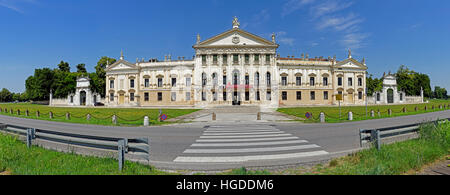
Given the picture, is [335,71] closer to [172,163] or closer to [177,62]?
[177,62]

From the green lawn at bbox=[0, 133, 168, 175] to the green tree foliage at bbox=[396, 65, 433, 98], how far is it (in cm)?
8406

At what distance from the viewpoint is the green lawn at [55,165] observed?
13.5 feet

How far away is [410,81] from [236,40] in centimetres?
6385

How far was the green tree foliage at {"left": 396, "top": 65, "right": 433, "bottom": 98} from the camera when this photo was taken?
62916mm

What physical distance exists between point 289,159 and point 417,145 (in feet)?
12.1

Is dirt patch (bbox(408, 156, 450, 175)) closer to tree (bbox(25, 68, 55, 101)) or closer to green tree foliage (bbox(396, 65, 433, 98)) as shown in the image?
green tree foliage (bbox(396, 65, 433, 98))

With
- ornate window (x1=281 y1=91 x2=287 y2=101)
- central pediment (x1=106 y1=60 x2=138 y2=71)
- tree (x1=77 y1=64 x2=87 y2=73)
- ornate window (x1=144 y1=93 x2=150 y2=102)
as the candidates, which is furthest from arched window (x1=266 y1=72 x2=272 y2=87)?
tree (x1=77 y1=64 x2=87 y2=73)

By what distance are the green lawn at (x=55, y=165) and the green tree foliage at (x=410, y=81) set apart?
84.1 meters

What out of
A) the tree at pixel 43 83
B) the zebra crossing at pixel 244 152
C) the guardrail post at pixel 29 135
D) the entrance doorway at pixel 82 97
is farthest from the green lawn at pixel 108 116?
the tree at pixel 43 83

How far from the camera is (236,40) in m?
44.4

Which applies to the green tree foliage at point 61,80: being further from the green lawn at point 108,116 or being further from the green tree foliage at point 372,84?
the green tree foliage at point 372,84

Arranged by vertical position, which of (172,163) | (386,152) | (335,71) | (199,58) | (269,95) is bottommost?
(172,163)
